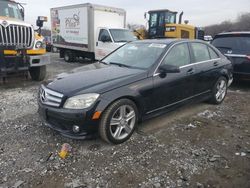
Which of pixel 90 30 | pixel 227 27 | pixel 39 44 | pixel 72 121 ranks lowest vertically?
pixel 72 121

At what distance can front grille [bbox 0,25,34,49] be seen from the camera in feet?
21.0

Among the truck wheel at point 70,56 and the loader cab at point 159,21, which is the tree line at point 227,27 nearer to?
the loader cab at point 159,21

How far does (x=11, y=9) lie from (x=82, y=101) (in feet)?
20.5

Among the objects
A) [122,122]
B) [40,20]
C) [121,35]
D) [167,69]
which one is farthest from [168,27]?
[122,122]

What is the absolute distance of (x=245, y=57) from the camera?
6559 millimetres

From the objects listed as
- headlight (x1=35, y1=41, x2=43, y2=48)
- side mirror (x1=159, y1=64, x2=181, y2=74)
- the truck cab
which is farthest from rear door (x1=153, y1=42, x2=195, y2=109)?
the truck cab

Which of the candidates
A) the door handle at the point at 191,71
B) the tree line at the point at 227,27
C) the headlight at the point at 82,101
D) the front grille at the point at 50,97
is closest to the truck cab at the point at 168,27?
the door handle at the point at 191,71

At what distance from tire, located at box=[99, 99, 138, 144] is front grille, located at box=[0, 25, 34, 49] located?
4.65 m

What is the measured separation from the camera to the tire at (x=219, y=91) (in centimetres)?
542

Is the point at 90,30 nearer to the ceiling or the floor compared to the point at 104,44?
nearer to the ceiling

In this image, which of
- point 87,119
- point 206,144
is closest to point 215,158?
point 206,144

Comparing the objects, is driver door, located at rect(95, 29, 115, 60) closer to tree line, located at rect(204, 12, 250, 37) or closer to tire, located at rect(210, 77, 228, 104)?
tire, located at rect(210, 77, 228, 104)

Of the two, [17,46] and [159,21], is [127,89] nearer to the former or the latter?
[17,46]

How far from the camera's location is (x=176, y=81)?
4234 millimetres
